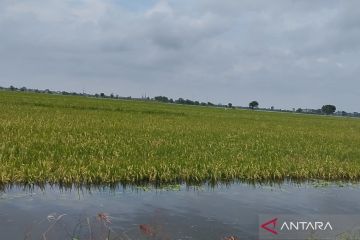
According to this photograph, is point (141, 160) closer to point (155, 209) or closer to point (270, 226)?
point (155, 209)

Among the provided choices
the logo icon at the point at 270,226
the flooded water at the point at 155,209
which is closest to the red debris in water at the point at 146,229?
the flooded water at the point at 155,209

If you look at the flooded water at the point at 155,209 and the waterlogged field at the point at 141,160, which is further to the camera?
the waterlogged field at the point at 141,160

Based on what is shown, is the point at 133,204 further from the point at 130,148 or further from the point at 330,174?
the point at 330,174

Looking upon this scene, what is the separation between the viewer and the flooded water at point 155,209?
8523 millimetres

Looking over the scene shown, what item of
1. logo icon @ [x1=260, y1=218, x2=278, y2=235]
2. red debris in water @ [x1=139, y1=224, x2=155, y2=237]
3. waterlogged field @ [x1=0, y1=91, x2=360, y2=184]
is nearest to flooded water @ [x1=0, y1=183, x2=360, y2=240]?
red debris in water @ [x1=139, y1=224, x2=155, y2=237]

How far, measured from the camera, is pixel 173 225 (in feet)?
30.8

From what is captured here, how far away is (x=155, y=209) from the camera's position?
10766 mm

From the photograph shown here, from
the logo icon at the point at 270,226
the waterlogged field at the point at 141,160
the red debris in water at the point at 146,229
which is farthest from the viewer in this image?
the waterlogged field at the point at 141,160

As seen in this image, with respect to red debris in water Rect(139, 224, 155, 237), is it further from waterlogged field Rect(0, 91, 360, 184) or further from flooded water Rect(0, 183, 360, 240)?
waterlogged field Rect(0, 91, 360, 184)

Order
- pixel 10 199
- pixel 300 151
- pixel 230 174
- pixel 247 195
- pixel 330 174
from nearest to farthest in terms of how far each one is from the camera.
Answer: pixel 10 199 < pixel 247 195 < pixel 230 174 < pixel 330 174 < pixel 300 151

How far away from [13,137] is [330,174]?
1234cm

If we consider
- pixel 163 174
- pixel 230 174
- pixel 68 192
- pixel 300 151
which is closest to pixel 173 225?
pixel 68 192

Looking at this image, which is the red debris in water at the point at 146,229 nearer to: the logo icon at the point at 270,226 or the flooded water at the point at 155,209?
the flooded water at the point at 155,209

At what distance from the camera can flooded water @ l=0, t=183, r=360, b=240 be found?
8.52m
